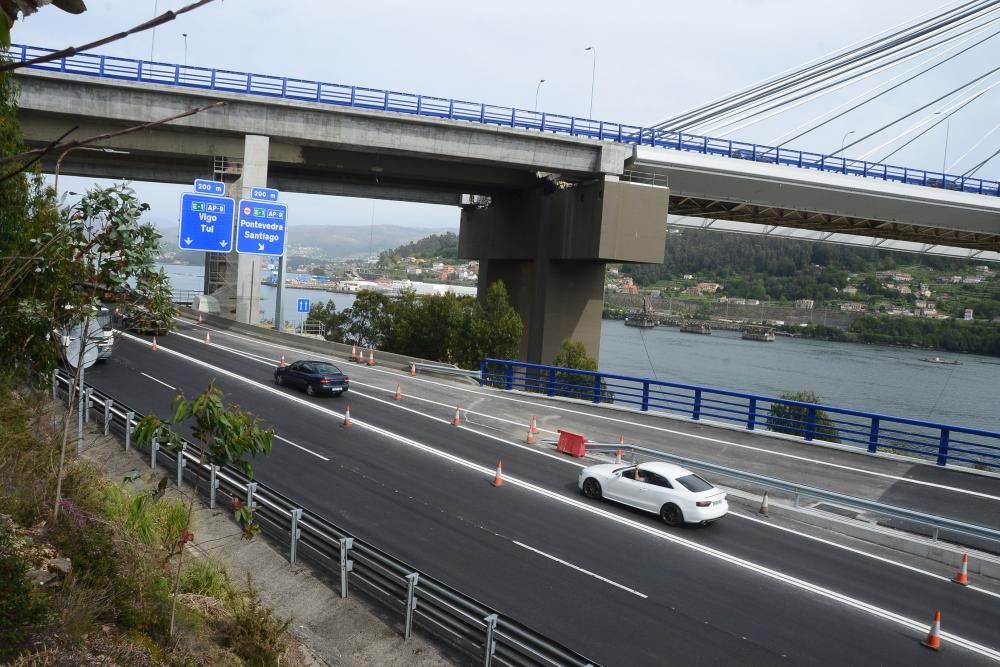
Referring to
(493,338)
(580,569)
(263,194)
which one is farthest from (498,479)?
(263,194)

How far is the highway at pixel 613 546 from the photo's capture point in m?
11.6

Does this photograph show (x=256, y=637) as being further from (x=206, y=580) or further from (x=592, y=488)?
(x=592, y=488)

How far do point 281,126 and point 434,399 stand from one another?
19.6m

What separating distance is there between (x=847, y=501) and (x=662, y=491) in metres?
4.45

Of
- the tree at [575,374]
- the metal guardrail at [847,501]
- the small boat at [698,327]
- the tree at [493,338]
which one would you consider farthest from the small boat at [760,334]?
the metal guardrail at [847,501]

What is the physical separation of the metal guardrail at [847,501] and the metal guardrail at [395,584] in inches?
425

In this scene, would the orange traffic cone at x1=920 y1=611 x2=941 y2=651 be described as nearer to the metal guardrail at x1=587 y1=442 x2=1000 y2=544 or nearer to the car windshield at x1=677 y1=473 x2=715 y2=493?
the metal guardrail at x1=587 y1=442 x2=1000 y2=544

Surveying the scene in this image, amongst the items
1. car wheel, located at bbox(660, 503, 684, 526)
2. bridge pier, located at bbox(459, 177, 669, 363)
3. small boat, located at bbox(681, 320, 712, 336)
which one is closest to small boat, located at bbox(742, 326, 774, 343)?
small boat, located at bbox(681, 320, 712, 336)

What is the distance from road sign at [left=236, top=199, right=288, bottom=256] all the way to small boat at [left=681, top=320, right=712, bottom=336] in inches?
4011

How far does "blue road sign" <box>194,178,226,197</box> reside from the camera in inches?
1485

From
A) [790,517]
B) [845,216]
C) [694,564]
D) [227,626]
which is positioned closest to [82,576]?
[227,626]

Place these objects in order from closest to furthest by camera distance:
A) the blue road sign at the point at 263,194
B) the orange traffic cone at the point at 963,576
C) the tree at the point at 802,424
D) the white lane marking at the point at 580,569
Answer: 1. the white lane marking at the point at 580,569
2. the orange traffic cone at the point at 963,576
3. the tree at the point at 802,424
4. the blue road sign at the point at 263,194

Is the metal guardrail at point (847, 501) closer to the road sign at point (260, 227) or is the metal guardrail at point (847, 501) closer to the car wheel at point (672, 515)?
the car wheel at point (672, 515)

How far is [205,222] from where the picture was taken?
3825 cm
